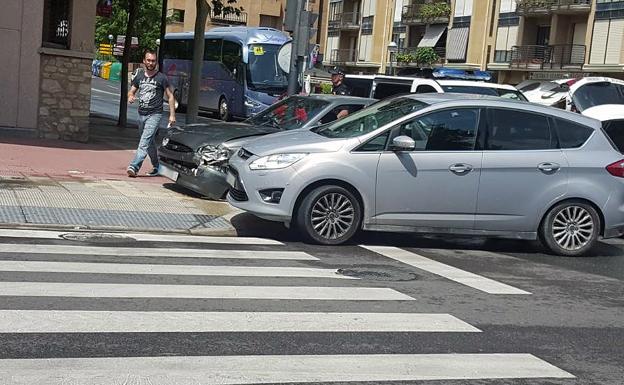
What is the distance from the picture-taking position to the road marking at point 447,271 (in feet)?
25.9

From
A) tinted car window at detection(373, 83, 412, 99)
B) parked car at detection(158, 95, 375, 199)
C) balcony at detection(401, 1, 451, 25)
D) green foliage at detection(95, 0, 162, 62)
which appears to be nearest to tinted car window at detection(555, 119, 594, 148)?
parked car at detection(158, 95, 375, 199)

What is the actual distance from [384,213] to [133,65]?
65197 mm

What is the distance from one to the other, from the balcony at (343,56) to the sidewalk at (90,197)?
5360 cm

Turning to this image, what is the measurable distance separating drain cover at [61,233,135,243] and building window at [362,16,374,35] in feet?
185

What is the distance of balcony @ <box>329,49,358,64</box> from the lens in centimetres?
6794

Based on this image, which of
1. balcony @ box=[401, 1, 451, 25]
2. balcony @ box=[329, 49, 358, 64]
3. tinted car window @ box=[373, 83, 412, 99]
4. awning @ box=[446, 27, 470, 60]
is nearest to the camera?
tinted car window @ box=[373, 83, 412, 99]

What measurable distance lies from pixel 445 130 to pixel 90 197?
4.52 metres

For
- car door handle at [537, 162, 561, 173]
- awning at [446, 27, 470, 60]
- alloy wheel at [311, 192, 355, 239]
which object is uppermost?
awning at [446, 27, 470, 60]

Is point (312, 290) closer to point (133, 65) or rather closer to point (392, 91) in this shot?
point (392, 91)

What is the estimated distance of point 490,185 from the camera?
1002 cm

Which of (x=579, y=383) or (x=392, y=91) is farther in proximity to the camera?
(x=392, y=91)

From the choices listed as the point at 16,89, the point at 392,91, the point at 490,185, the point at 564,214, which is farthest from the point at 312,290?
the point at 392,91

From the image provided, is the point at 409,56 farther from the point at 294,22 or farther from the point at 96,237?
the point at 96,237

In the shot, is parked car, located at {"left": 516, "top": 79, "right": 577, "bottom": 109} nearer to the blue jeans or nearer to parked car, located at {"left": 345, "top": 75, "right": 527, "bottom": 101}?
parked car, located at {"left": 345, "top": 75, "right": 527, "bottom": 101}
